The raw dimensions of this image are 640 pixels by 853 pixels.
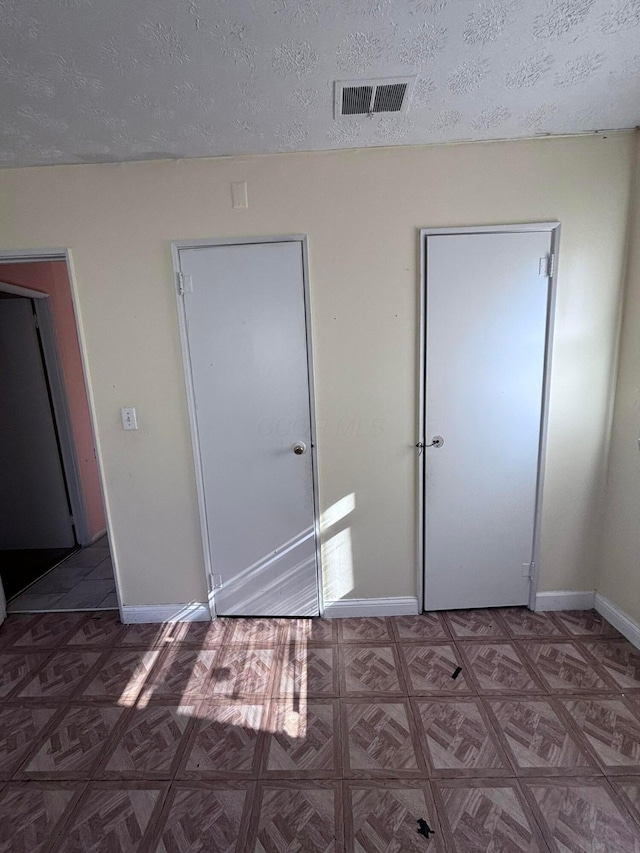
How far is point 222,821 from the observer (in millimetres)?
1196

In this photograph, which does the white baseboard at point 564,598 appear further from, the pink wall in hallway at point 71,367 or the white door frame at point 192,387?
the pink wall in hallway at point 71,367

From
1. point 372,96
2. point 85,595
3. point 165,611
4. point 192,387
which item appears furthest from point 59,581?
point 372,96

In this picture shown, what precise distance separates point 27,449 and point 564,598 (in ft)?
13.2

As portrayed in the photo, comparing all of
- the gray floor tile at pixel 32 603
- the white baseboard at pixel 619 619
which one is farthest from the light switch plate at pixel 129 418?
the white baseboard at pixel 619 619

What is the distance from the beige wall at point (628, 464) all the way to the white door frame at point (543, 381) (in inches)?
14.1

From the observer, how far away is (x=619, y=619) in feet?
6.35

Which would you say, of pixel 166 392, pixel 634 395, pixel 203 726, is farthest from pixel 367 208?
pixel 203 726

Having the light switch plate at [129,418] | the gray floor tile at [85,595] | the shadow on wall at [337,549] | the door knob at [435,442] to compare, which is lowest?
the gray floor tile at [85,595]

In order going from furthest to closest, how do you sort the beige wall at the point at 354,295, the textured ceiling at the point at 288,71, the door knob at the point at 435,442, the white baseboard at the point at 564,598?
the white baseboard at the point at 564,598 → the door knob at the point at 435,442 → the beige wall at the point at 354,295 → the textured ceiling at the point at 288,71

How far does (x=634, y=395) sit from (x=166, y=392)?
2.39 meters

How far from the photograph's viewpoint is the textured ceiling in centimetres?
111

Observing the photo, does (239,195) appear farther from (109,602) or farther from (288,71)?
(109,602)

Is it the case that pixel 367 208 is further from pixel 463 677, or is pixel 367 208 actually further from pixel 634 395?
pixel 463 677

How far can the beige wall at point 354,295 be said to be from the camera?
5.87 ft
